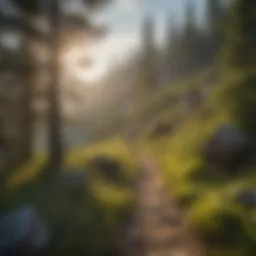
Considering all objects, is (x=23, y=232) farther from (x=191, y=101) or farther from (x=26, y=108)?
(x=191, y=101)

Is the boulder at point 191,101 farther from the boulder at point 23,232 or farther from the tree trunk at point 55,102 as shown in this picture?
the boulder at point 23,232

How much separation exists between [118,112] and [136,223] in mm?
582

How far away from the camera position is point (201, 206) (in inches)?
91.4

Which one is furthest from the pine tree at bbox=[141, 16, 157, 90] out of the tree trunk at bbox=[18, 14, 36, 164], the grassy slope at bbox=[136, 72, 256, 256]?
the tree trunk at bbox=[18, 14, 36, 164]

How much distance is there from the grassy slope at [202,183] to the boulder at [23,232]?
0.66m

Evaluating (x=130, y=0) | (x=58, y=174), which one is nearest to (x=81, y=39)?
(x=130, y=0)

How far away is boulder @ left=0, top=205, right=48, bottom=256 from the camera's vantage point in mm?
2168

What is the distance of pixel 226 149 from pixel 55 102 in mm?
948

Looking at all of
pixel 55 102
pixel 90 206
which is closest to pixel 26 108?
pixel 55 102

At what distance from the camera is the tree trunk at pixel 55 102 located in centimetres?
223

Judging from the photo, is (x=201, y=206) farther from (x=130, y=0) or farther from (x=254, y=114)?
(x=130, y=0)

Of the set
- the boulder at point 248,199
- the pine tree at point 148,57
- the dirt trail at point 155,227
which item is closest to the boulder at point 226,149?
the boulder at point 248,199

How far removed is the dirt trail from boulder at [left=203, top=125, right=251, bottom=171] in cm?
32

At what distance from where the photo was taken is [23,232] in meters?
2.16
